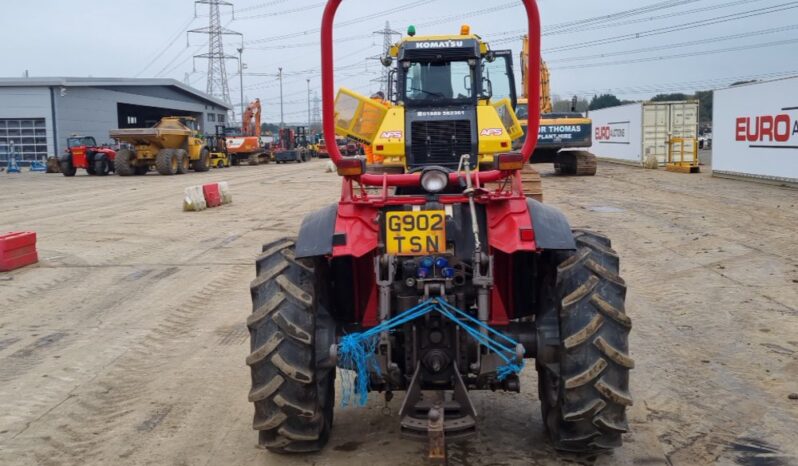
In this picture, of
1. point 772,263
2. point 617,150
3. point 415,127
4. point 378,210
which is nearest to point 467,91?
point 415,127

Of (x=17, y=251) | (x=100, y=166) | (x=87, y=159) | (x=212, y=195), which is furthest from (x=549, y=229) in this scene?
(x=87, y=159)

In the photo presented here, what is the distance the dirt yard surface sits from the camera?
438 centimetres

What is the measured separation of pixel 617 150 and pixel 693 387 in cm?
3262

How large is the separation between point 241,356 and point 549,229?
10.8 ft

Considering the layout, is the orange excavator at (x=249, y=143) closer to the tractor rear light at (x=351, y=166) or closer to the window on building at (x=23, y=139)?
the window on building at (x=23, y=139)

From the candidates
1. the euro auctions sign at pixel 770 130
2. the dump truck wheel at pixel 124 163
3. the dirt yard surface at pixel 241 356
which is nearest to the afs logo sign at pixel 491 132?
the dirt yard surface at pixel 241 356

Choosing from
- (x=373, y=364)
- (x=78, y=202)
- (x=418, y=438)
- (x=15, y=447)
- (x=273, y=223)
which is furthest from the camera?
(x=78, y=202)

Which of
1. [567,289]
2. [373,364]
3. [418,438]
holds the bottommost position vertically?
[418,438]

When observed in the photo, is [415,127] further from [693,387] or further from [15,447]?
[15,447]

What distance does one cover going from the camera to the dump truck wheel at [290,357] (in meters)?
3.85

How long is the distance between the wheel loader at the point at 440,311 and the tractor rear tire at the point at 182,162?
31.8m

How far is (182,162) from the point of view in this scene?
115 ft

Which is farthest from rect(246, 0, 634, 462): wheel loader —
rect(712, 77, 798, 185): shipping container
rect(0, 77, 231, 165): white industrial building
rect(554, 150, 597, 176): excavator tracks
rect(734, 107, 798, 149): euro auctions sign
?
rect(0, 77, 231, 165): white industrial building

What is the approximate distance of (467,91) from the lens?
930 centimetres
